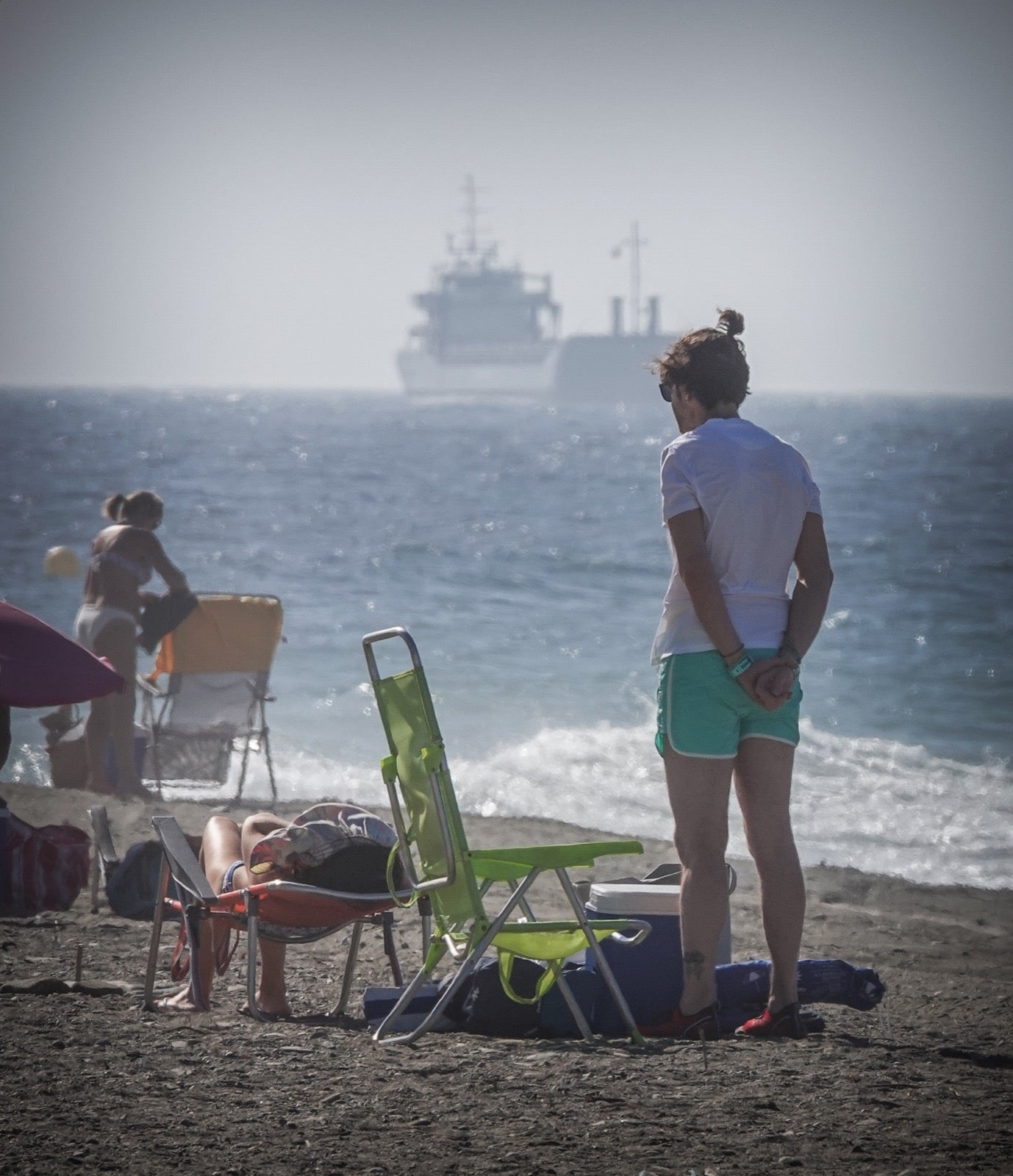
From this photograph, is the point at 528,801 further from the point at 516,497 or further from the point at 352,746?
the point at 516,497

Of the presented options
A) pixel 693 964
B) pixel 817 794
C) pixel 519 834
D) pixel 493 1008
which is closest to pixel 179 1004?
pixel 493 1008

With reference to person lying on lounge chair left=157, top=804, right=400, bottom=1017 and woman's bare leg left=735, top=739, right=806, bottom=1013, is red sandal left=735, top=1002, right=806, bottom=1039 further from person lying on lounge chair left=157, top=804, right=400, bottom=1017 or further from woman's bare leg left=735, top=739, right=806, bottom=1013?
person lying on lounge chair left=157, top=804, right=400, bottom=1017

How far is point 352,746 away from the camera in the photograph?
428 inches

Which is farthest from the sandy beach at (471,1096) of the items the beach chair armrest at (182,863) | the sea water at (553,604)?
the sea water at (553,604)

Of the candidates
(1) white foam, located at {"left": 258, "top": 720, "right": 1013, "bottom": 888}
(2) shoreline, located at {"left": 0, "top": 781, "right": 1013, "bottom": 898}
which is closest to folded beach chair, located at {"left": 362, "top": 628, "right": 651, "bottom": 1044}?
(2) shoreline, located at {"left": 0, "top": 781, "right": 1013, "bottom": 898}

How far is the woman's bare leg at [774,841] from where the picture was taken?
307 centimetres

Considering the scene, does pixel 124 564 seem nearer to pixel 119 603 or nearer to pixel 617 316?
pixel 119 603

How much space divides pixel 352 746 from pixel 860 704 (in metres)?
4.96

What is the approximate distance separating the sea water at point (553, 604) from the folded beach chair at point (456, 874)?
13.6ft

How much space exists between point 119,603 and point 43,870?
232 centimetres

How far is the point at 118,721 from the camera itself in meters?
6.82

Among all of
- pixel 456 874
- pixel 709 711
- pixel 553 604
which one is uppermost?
pixel 709 711

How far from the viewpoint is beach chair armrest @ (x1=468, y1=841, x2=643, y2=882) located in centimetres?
302

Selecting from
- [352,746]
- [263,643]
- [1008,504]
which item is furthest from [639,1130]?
[1008,504]
